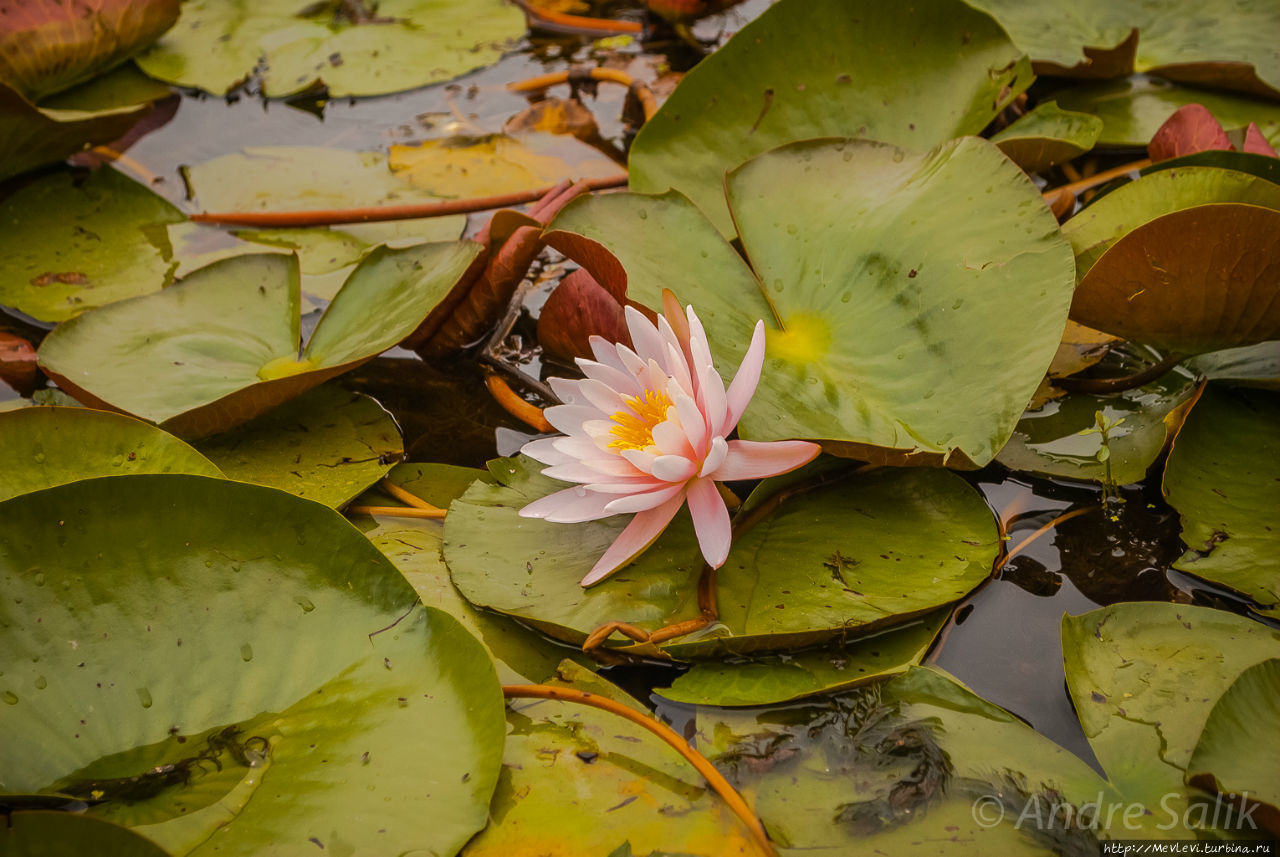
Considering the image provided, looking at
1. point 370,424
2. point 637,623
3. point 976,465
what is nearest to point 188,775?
point 637,623

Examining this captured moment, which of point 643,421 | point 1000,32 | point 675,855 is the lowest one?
point 675,855

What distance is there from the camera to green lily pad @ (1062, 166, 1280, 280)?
1475 millimetres

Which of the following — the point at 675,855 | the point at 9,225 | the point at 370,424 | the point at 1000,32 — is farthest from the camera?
the point at 9,225

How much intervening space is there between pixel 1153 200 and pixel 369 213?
1.84 metres

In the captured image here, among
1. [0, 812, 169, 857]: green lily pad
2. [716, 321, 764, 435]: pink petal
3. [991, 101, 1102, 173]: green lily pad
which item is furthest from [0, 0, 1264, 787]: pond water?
[991, 101, 1102, 173]: green lily pad

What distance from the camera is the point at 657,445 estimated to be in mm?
1263

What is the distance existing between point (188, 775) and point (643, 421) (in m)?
0.82

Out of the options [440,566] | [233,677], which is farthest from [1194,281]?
[233,677]

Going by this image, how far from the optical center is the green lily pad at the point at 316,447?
1.58 m

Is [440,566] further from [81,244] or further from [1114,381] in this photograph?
[81,244]

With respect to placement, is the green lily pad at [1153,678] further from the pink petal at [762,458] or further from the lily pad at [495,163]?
the lily pad at [495,163]

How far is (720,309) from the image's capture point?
155cm

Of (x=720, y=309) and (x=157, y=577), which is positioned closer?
(x=157, y=577)

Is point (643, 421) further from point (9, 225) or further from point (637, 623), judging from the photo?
point (9, 225)
